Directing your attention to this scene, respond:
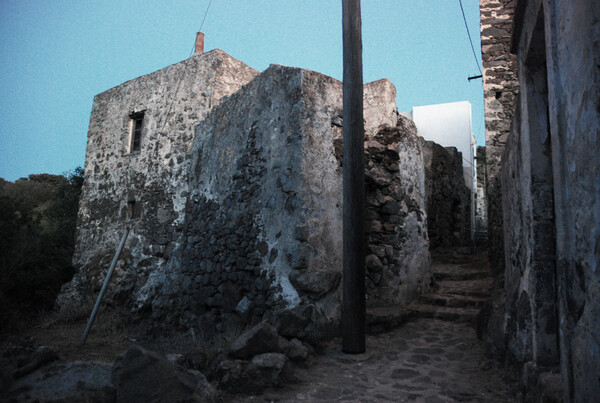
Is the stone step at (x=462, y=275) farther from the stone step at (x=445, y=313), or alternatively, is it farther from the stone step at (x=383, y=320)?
the stone step at (x=383, y=320)

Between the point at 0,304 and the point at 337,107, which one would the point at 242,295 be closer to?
the point at 337,107

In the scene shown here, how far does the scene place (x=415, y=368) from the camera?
370 cm

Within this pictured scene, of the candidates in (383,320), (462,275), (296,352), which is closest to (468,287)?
(462,275)

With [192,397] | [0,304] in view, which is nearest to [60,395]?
[192,397]

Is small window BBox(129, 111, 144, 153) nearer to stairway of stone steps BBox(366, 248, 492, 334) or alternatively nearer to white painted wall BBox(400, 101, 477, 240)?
stairway of stone steps BBox(366, 248, 492, 334)

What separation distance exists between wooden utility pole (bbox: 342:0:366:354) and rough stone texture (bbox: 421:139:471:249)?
235 inches

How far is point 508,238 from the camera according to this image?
3980mm

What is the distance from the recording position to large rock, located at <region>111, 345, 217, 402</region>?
104 inches

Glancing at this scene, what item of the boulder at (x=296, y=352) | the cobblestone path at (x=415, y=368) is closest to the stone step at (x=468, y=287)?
the cobblestone path at (x=415, y=368)

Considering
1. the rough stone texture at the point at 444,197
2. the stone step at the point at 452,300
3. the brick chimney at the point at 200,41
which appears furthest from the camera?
the brick chimney at the point at 200,41

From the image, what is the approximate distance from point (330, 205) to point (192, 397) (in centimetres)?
280

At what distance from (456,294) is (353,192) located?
280cm

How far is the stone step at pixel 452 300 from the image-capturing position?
5590 mm

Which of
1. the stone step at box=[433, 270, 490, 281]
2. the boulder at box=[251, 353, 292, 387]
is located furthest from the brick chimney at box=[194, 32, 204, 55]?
the boulder at box=[251, 353, 292, 387]
